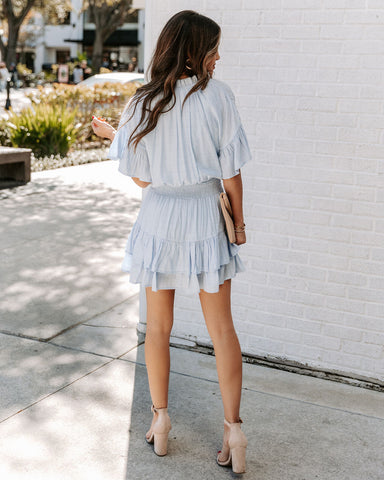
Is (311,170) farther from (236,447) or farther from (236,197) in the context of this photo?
(236,447)

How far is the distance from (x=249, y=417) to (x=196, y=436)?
345mm

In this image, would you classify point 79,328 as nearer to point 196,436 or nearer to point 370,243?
point 196,436

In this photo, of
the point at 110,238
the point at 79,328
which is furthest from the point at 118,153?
the point at 110,238

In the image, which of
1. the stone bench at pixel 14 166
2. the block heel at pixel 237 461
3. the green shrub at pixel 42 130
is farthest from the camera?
the green shrub at pixel 42 130

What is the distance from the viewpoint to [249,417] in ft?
11.3

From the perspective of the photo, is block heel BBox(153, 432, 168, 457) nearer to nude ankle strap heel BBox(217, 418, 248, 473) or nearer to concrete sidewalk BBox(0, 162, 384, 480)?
concrete sidewalk BBox(0, 162, 384, 480)

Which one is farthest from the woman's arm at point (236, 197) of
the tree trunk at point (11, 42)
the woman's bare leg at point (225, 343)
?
the tree trunk at point (11, 42)

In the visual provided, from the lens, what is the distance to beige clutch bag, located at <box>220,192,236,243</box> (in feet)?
9.22

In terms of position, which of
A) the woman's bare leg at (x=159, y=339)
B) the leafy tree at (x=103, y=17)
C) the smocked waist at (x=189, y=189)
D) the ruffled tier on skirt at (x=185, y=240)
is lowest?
the woman's bare leg at (x=159, y=339)

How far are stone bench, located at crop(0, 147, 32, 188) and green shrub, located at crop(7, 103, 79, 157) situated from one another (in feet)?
7.27

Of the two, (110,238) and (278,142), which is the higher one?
(278,142)

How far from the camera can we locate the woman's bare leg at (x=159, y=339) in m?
2.94

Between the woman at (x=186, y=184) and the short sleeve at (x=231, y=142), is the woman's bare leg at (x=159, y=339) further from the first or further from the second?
the short sleeve at (x=231, y=142)

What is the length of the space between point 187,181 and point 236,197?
228 millimetres
